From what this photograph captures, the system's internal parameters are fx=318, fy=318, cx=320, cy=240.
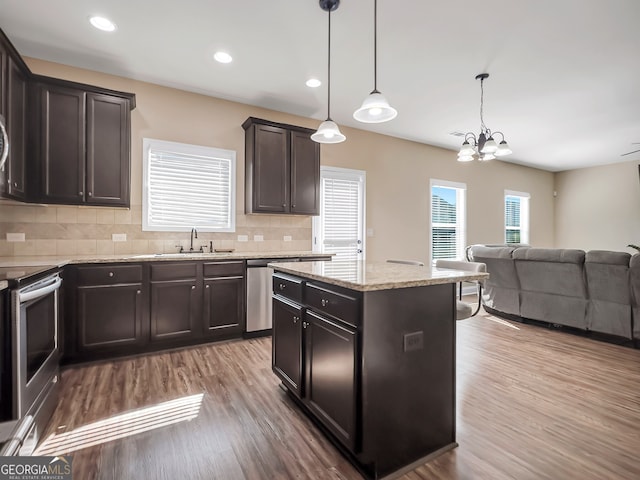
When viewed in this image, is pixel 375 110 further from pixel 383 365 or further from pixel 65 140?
pixel 65 140

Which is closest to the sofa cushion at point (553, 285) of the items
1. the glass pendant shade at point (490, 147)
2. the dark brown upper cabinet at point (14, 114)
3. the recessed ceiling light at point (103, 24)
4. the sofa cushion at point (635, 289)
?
the sofa cushion at point (635, 289)

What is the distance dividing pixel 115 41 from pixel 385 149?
13.0ft

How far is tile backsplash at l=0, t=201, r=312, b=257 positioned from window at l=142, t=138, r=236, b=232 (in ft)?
0.37

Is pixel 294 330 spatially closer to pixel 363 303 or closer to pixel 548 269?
pixel 363 303

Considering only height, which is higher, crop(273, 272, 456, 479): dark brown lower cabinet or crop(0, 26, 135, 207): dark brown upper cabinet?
crop(0, 26, 135, 207): dark brown upper cabinet

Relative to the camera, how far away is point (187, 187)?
3.86 m

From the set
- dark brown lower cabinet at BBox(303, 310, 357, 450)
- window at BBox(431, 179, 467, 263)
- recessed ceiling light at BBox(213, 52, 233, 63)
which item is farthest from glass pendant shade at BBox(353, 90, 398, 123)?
window at BBox(431, 179, 467, 263)

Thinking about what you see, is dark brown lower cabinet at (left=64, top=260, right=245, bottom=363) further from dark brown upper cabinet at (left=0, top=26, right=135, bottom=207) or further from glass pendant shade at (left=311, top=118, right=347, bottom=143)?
glass pendant shade at (left=311, top=118, right=347, bottom=143)

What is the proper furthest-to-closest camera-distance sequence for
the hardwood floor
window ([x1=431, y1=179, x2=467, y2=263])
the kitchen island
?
window ([x1=431, y1=179, x2=467, y2=263])
the hardwood floor
the kitchen island

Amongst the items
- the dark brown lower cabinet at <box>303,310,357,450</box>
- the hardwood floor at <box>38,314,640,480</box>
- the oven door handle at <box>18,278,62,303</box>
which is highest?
the oven door handle at <box>18,278,62,303</box>

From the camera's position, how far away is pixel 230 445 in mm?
1759

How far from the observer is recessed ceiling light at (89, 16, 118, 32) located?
259 centimetres

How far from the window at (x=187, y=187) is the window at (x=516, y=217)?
6279 millimetres

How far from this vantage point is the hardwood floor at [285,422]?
5.21 feet
